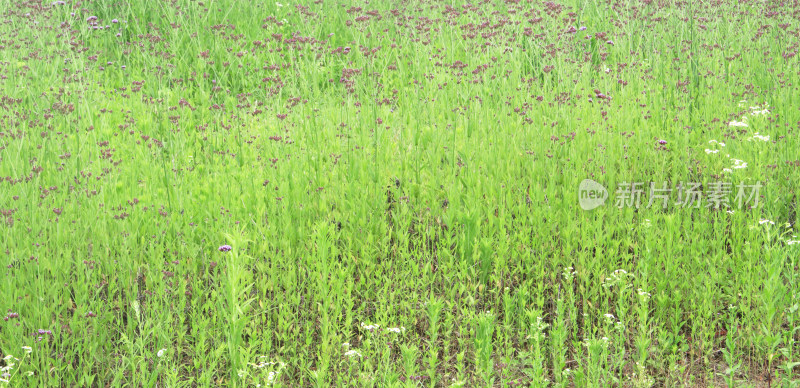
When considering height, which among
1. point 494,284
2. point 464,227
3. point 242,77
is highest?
point 242,77

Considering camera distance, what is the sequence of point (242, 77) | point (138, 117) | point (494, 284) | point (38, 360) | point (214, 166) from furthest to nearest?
point (242, 77)
point (138, 117)
point (214, 166)
point (494, 284)
point (38, 360)

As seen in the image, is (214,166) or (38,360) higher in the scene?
(214,166)

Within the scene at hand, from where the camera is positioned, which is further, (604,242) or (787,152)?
(787,152)

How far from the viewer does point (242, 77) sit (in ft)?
22.0

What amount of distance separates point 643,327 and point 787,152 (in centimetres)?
239

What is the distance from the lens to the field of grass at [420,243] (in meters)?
3.17

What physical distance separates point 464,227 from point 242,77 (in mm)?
3760

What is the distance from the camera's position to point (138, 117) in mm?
5949

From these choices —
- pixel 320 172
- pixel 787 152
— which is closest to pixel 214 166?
pixel 320 172

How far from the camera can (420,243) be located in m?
3.98

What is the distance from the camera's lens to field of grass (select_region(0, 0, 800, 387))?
3.17 metres

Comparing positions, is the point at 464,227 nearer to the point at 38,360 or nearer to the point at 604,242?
the point at 604,242

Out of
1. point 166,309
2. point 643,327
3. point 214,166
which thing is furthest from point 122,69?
point 643,327

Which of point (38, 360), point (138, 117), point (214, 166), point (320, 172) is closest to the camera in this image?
point (38, 360)
